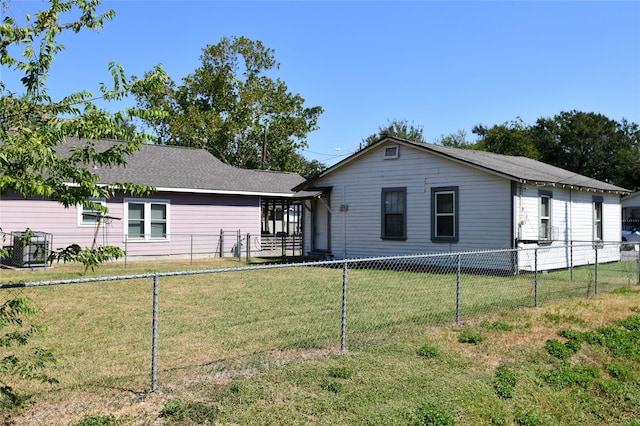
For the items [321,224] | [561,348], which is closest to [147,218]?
[321,224]

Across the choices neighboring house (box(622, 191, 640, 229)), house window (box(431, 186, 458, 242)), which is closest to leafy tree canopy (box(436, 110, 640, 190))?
Answer: neighboring house (box(622, 191, 640, 229))

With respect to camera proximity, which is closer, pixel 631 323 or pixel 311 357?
pixel 311 357

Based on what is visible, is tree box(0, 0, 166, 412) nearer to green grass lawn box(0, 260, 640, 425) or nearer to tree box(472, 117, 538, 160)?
green grass lawn box(0, 260, 640, 425)

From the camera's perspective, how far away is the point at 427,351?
6.45 metres

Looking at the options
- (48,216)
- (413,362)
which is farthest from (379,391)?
(48,216)

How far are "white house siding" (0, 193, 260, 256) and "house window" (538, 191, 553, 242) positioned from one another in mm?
11863

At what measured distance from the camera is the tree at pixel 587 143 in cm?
5619

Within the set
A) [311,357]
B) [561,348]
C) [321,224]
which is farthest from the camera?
[321,224]

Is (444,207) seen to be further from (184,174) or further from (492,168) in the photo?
(184,174)

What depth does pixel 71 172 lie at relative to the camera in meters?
4.05

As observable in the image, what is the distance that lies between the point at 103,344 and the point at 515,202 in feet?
37.8

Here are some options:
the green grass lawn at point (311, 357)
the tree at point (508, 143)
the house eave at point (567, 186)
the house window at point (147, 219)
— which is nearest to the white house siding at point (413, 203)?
the house eave at point (567, 186)

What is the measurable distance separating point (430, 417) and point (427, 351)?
5.46ft

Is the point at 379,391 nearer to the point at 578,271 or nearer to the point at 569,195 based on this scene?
the point at 578,271
